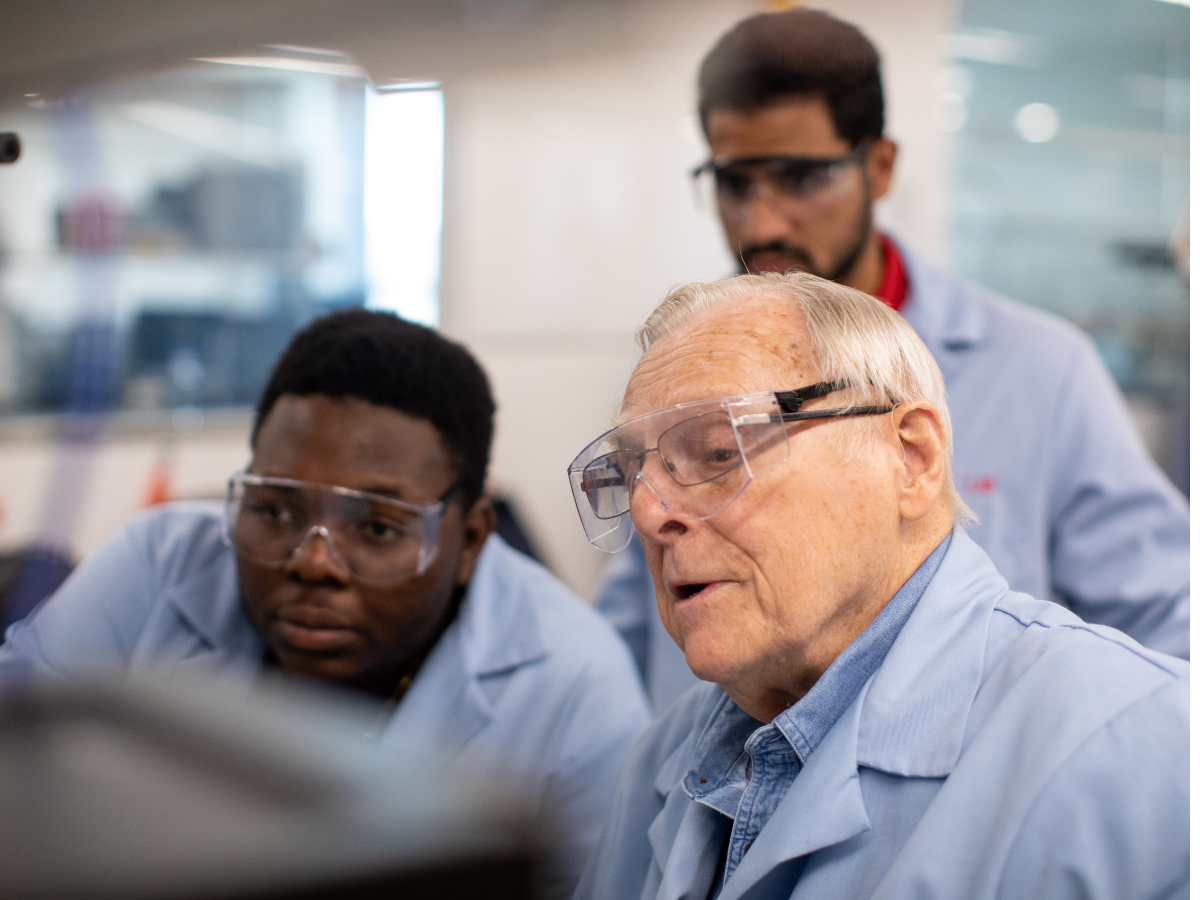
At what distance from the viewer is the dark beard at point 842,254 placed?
1.68 metres

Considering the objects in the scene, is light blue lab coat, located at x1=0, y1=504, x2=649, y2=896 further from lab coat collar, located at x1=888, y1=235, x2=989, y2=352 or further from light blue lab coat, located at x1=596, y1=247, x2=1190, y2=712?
lab coat collar, located at x1=888, y1=235, x2=989, y2=352

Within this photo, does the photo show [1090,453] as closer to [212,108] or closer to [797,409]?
[797,409]

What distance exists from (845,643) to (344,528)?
0.73 meters

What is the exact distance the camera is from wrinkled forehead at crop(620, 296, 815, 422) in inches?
41.4

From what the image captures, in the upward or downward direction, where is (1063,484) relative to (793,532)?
downward

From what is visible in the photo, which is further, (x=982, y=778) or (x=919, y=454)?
(x=919, y=454)

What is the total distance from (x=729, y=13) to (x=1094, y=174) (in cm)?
290

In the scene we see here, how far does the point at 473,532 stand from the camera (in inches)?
64.8

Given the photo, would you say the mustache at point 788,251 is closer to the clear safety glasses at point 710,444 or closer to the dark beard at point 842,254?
the dark beard at point 842,254

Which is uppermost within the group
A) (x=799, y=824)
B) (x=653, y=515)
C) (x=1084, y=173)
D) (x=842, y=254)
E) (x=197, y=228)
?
(x=1084, y=173)

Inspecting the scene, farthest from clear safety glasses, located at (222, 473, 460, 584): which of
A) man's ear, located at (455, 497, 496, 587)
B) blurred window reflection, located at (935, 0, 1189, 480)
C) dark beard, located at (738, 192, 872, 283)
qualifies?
blurred window reflection, located at (935, 0, 1189, 480)

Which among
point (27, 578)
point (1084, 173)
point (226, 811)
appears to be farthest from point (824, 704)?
point (1084, 173)

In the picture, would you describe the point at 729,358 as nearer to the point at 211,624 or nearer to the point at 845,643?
the point at 845,643

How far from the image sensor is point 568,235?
142 inches
